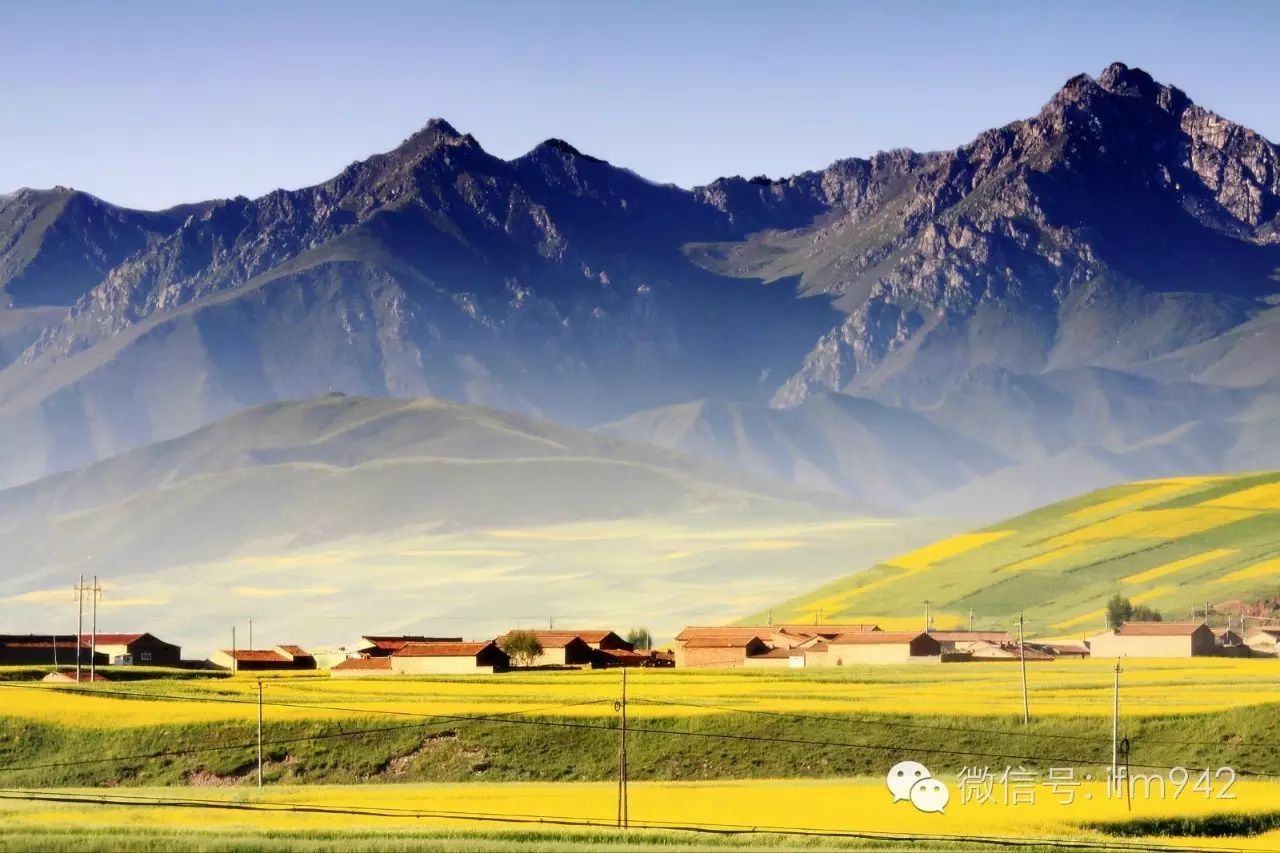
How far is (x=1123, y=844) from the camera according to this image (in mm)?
71938

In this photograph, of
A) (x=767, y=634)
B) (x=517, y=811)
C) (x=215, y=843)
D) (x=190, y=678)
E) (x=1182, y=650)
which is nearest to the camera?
(x=215, y=843)

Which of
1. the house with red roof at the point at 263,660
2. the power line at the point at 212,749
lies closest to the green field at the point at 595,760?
the power line at the point at 212,749

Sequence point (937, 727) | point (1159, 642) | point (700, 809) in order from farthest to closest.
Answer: point (1159, 642), point (937, 727), point (700, 809)

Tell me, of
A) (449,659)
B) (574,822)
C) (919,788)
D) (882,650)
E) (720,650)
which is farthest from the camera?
(720,650)

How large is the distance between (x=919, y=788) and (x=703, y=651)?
89535 mm

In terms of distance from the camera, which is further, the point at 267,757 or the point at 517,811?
the point at 267,757

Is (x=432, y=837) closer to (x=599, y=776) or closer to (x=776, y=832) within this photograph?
(x=776, y=832)

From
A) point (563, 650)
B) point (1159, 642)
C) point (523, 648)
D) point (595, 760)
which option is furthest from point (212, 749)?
point (1159, 642)

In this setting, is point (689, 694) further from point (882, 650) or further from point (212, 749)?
point (882, 650)

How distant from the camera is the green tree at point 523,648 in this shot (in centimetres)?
16650

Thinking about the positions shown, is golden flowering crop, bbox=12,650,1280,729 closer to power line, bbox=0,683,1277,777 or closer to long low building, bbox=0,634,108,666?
power line, bbox=0,683,1277,777

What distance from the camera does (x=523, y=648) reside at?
548ft

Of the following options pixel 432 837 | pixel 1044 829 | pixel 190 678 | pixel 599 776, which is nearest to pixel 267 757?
pixel 599 776

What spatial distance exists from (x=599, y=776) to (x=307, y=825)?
75.8 feet
